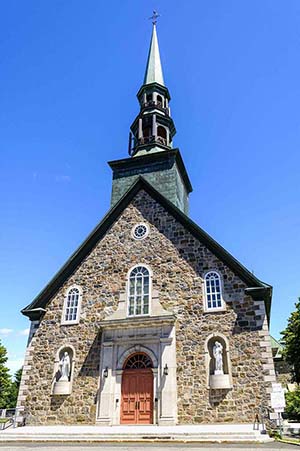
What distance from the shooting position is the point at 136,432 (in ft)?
39.9

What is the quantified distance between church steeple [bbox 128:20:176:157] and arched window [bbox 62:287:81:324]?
9355mm

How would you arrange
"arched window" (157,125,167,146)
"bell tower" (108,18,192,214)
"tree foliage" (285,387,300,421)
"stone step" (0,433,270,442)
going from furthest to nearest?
"arched window" (157,125,167,146) < "bell tower" (108,18,192,214) < "tree foliage" (285,387,300,421) < "stone step" (0,433,270,442)

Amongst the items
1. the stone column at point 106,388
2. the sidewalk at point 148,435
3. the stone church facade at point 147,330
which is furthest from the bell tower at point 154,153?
the sidewalk at point 148,435

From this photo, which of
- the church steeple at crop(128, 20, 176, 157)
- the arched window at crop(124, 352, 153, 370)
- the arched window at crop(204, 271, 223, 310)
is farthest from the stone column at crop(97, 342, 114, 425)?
the church steeple at crop(128, 20, 176, 157)

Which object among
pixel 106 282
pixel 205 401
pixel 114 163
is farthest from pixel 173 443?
pixel 114 163

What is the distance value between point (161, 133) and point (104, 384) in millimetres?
15655

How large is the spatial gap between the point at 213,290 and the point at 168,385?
13.7 ft

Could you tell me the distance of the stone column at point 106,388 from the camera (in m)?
14.9

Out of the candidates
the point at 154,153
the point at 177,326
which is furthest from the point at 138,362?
the point at 154,153

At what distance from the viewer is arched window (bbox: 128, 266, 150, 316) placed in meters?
16.6

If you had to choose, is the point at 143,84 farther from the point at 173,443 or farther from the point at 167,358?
the point at 173,443

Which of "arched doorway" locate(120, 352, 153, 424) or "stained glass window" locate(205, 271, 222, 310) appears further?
"stained glass window" locate(205, 271, 222, 310)

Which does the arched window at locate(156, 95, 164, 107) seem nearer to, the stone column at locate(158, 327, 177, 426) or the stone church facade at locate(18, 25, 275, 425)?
the stone church facade at locate(18, 25, 275, 425)

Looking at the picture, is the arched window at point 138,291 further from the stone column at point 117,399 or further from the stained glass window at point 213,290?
the stained glass window at point 213,290
